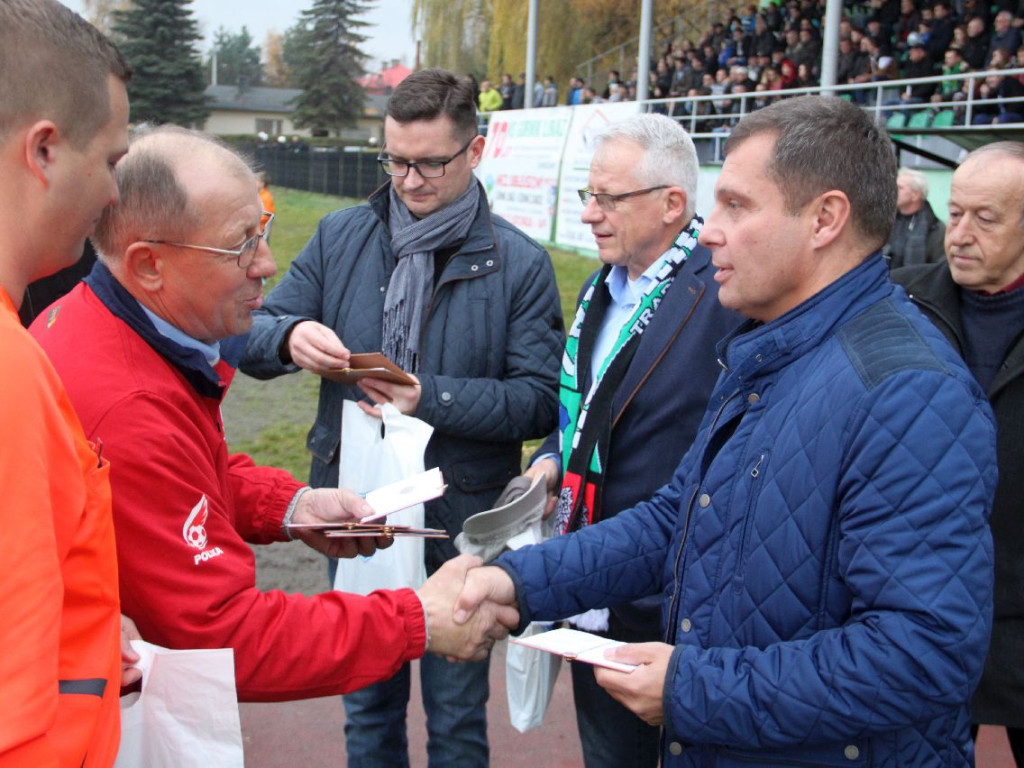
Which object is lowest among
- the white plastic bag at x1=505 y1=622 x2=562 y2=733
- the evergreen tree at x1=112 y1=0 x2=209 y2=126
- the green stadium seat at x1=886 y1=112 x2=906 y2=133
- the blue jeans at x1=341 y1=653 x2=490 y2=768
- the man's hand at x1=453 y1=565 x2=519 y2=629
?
the blue jeans at x1=341 y1=653 x2=490 y2=768

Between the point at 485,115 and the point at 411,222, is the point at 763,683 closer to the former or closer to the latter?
the point at 411,222

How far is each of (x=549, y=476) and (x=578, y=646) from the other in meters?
1.08

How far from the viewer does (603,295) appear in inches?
122

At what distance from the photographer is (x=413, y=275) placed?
3.19 meters

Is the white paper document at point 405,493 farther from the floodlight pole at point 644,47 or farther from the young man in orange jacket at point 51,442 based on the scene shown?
the floodlight pole at point 644,47

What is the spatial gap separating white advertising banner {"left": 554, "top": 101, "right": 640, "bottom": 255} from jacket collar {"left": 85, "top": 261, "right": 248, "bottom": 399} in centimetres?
1582

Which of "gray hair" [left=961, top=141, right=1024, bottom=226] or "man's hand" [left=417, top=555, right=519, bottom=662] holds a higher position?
"gray hair" [left=961, top=141, right=1024, bottom=226]

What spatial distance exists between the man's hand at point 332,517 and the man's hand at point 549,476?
21.8 inches

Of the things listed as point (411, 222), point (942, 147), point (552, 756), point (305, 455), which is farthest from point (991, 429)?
point (942, 147)

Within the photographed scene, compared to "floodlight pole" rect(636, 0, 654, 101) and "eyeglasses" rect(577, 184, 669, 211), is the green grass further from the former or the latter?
"floodlight pole" rect(636, 0, 654, 101)

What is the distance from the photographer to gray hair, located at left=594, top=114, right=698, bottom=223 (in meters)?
2.93

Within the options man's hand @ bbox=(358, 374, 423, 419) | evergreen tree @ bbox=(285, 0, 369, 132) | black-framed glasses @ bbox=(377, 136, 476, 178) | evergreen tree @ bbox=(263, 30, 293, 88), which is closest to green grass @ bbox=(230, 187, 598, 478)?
black-framed glasses @ bbox=(377, 136, 476, 178)

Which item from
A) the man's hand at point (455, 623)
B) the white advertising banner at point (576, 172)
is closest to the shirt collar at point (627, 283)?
the man's hand at point (455, 623)

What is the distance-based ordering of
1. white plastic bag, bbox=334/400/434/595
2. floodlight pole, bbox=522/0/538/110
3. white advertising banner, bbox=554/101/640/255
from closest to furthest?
white plastic bag, bbox=334/400/434/595 < white advertising banner, bbox=554/101/640/255 < floodlight pole, bbox=522/0/538/110
